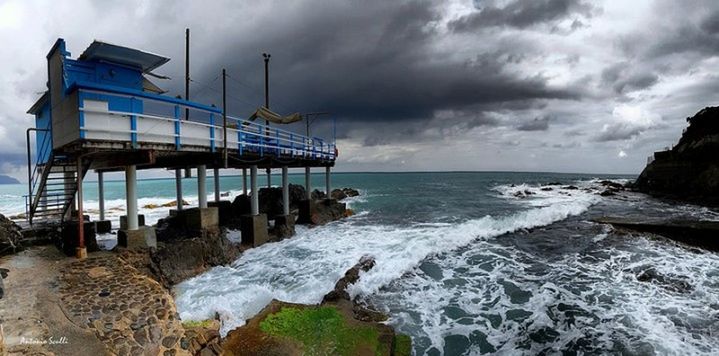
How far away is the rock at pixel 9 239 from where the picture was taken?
982cm

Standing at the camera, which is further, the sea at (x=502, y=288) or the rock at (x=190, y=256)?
the rock at (x=190, y=256)

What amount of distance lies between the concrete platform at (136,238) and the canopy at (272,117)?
10.00 metres

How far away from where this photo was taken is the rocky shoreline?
565cm

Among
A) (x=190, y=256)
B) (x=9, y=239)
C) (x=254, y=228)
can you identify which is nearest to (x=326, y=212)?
(x=254, y=228)

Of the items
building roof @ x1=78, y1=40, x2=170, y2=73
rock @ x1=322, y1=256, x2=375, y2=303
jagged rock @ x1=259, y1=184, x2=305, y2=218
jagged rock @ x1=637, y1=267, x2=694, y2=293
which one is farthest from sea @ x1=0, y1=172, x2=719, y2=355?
building roof @ x1=78, y1=40, x2=170, y2=73

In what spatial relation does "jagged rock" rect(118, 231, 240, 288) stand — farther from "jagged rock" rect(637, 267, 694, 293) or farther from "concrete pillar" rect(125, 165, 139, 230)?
"jagged rock" rect(637, 267, 694, 293)

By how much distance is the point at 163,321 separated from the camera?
6188 mm

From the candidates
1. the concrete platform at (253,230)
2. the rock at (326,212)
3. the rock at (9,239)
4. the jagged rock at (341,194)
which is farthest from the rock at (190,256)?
the jagged rock at (341,194)

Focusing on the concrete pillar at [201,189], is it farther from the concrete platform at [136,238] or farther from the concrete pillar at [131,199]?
the concrete pillar at [131,199]

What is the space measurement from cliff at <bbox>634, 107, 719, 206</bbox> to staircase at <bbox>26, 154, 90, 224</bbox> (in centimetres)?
4439

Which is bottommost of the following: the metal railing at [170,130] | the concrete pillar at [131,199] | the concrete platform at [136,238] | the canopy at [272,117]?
the concrete platform at [136,238]

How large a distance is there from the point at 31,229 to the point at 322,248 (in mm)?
10286

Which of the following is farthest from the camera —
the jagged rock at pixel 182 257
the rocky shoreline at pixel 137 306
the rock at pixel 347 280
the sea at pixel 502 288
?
the jagged rock at pixel 182 257

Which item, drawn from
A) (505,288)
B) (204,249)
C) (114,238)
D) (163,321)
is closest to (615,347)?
(505,288)
